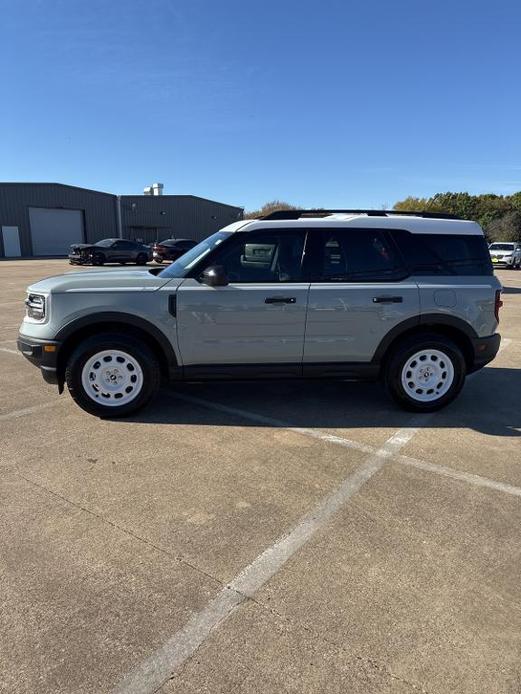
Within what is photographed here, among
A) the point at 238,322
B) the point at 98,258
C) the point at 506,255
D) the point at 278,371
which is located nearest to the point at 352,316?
the point at 278,371

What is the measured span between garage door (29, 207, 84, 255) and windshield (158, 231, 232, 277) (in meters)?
42.4

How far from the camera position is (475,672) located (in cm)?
198

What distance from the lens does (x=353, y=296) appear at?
4.60 metres

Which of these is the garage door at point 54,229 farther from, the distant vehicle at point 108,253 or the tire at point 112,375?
the tire at point 112,375

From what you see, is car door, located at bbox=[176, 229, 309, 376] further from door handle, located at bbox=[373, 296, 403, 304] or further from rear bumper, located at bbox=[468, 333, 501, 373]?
rear bumper, located at bbox=[468, 333, 501, 373]

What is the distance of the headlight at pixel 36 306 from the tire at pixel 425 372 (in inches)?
131

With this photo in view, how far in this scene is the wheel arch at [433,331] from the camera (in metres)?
4.72

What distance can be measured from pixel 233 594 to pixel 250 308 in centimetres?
262

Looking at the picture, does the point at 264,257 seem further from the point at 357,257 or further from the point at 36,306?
the point at 36,306

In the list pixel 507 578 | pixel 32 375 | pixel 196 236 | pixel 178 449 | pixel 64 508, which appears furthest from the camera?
pixel 196 236

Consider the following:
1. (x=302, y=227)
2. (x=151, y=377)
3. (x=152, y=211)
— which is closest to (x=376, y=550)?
(x=151, y=377)

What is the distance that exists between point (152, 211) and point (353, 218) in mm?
47369

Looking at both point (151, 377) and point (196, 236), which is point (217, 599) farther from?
point (196, 236)

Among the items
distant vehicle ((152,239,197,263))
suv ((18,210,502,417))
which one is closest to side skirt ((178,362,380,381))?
suv ((18,210,502,417))
